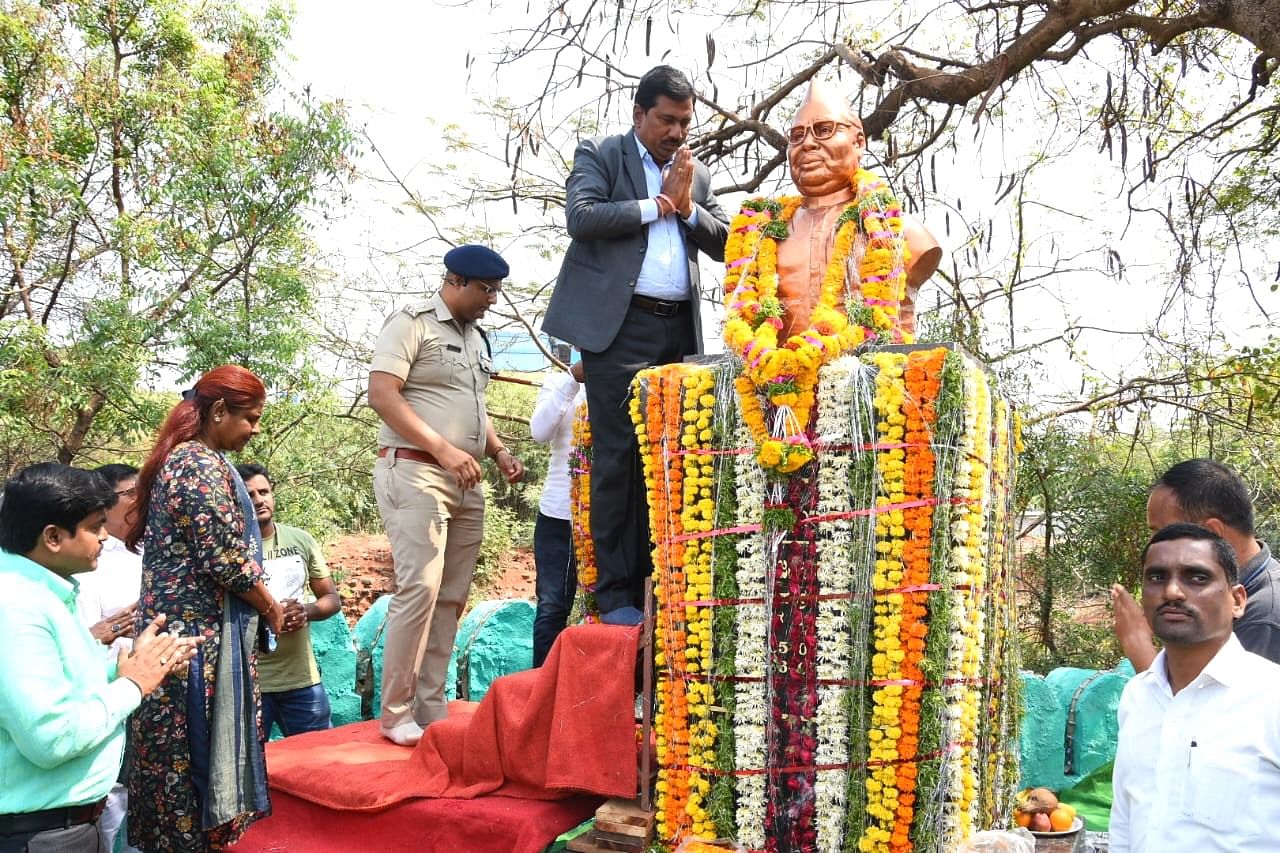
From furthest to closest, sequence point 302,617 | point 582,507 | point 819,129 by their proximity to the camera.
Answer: point 582,507
point 302,617
point 819,129

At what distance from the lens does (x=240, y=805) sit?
11.9 feet

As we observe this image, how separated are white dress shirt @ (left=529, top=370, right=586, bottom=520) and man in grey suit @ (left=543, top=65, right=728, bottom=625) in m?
0.78

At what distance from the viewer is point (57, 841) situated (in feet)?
9.10

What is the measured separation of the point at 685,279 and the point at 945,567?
1725 millimetres

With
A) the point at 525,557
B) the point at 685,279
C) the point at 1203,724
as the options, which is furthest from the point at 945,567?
the point at 525,557

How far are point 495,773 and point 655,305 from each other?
2068mm

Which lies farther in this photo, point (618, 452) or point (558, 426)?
point (558, 426)

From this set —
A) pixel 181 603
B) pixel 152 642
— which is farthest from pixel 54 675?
pixel 181 603

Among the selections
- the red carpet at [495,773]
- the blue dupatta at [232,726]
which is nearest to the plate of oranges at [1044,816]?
the red carpet at [495,773]

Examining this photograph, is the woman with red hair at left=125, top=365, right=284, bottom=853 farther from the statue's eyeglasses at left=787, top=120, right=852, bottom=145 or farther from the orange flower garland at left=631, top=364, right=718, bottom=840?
the statue's eyeglasses at left=787, top=120, right=852, bottom=145

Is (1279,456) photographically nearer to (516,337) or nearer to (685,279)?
(685,279)

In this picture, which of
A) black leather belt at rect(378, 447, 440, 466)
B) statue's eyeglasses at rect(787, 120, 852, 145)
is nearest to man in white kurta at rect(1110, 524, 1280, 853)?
statue's eyeglasses at rect(787, 120, 852, 145)

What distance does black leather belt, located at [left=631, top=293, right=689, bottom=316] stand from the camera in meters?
4.36

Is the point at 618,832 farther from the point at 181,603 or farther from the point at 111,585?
the point at 111,585
